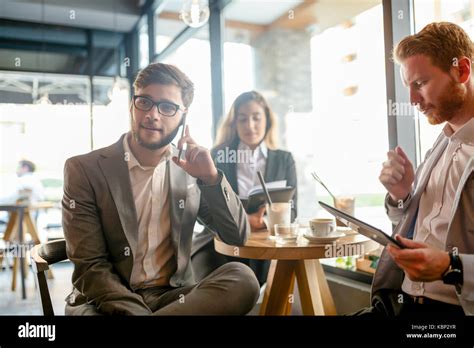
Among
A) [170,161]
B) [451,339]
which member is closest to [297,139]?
[170,161]

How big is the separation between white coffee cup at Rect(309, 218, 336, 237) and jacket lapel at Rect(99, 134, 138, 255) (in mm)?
567

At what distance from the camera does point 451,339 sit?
1.04 meters

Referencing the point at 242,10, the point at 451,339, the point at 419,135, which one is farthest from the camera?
the point at 242,10

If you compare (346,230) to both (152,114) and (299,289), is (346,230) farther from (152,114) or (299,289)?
(152,114)

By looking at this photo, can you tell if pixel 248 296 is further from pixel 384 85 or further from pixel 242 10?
pixel 242 10

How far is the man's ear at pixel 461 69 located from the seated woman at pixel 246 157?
1.78ft

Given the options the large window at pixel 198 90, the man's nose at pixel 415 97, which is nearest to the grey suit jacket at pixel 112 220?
the large window at pixel 198 90

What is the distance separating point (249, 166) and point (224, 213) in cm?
20

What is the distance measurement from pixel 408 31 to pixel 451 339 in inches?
36.0

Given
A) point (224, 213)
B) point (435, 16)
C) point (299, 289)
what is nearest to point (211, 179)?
point (224, 213)

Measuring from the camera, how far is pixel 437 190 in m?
1.04

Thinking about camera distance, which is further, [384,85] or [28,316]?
[384,85]

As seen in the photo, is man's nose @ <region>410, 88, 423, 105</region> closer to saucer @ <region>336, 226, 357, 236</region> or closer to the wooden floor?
saucer @ <region>336, 226, 357, 236</region>

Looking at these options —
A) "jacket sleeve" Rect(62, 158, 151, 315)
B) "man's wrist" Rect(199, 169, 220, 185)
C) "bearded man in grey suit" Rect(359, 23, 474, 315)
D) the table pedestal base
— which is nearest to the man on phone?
"bearded man in grey suit" Rect(359, 23, 474, 315)
